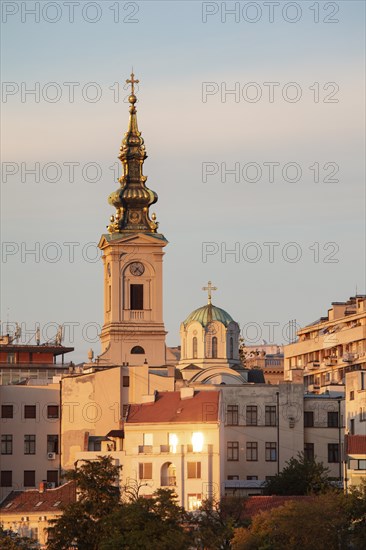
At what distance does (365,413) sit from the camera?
169 m

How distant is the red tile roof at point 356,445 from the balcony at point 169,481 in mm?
11130

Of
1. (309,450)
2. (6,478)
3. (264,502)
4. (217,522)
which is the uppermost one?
(309,450)

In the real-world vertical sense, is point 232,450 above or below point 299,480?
above

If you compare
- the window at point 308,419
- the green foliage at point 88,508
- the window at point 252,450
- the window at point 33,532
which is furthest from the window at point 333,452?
the window at point 33,532

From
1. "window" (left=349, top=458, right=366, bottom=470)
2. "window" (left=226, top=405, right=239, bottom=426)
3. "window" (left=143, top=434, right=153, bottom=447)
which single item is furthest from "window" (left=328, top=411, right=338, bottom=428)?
"window" (left=349, top=458, right=366, bottom=470)

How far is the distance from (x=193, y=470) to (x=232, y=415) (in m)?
14.0

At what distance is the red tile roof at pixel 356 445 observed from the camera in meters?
158

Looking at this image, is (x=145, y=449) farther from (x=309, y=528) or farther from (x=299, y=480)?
(x=309, y=528)

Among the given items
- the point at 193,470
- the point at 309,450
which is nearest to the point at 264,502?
the point at 193,470

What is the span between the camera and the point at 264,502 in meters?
156

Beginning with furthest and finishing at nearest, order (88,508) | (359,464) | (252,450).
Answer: (252,450), (359,464), (88,508)

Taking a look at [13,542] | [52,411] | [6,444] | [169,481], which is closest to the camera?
[13,542]

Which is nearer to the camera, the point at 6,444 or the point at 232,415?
the point at 232,415

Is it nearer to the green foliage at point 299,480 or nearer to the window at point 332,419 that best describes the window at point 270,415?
the window at point 332,419
